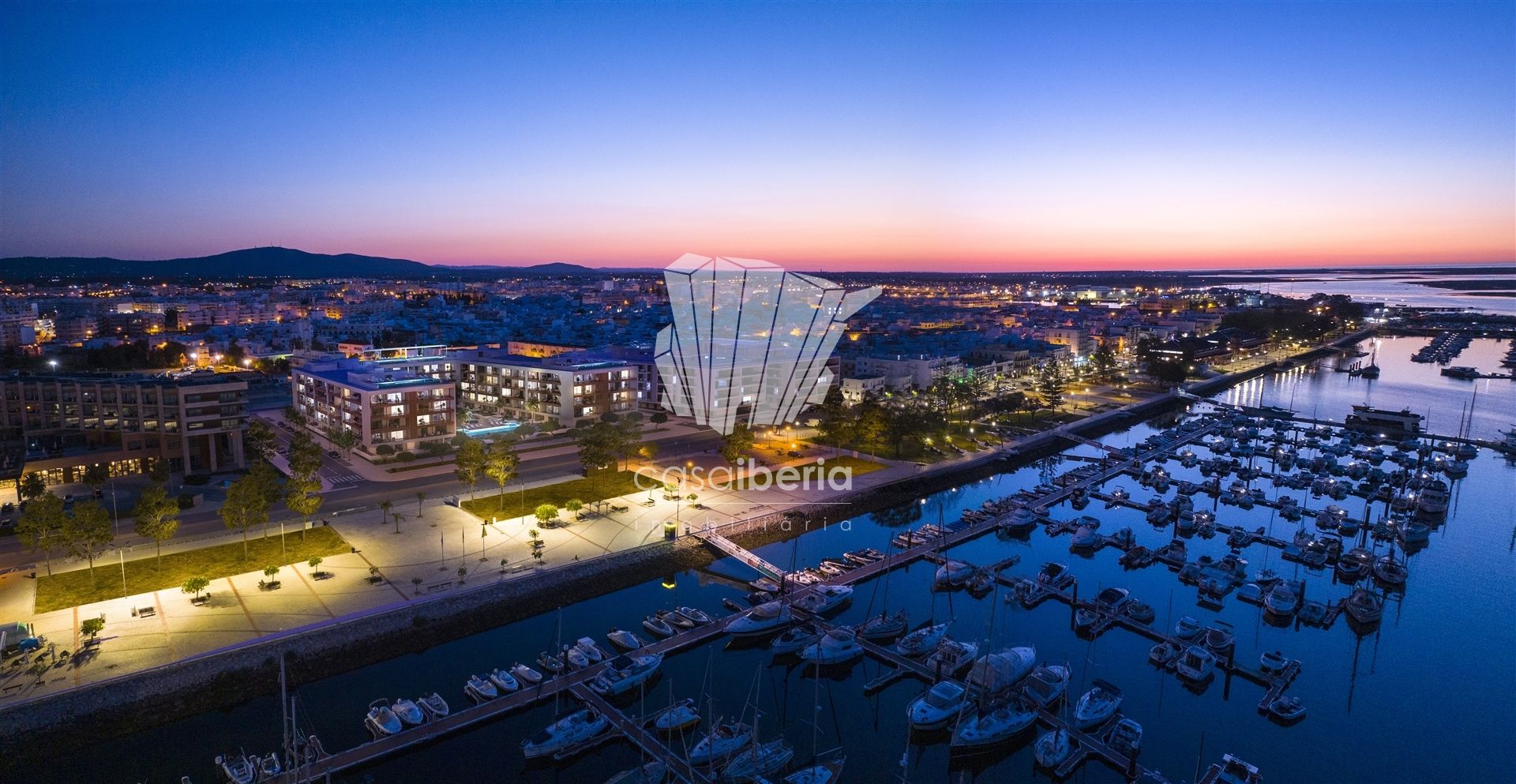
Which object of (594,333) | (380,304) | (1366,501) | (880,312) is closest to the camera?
(1366,501)

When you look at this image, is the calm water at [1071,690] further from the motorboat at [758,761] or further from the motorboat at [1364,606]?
the motorboat at [758,761]

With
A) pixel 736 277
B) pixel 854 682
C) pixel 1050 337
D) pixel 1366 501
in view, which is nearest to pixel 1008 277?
pixel 736 277

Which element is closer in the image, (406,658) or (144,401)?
(406,658)

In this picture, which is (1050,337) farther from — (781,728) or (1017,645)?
(781,728)

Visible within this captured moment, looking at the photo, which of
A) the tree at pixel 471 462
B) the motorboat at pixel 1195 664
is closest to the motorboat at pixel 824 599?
the motorboat at pixel 1195 664

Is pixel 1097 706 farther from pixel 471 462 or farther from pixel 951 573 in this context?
pixel 471 462

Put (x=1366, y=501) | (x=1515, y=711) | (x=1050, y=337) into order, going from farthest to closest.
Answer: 1. (x=1050, y=337)
2. (x=1366, y=501)
3. (x=1515, y=711)

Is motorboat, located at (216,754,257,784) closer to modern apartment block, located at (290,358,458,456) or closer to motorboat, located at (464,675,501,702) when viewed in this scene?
motorboat, located at (464,675,501,702)

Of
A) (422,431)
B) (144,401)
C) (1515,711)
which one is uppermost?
(144,401)
